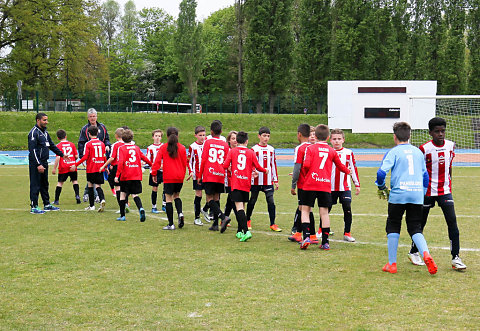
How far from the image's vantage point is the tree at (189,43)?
48.2 meters

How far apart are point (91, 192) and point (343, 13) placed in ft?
127

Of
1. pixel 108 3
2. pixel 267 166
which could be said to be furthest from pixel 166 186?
pixel 108 3

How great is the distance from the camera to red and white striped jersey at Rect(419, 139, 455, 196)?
21.9 feet

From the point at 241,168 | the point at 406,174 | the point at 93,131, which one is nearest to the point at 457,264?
the point at 406,174

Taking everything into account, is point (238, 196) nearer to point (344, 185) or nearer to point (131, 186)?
point (344, 185)

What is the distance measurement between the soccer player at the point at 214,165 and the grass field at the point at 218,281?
0.72m

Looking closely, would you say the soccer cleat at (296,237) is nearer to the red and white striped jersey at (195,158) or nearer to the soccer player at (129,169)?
the red and white striped jersey at (195,158)

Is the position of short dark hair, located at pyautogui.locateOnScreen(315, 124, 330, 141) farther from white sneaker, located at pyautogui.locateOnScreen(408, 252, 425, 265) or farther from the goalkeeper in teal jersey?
white sneaker, located at pyautogui.locateOnScreen(408, 252, 425, 265)

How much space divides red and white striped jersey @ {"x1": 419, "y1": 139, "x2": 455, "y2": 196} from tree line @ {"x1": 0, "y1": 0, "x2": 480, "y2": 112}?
39.7m

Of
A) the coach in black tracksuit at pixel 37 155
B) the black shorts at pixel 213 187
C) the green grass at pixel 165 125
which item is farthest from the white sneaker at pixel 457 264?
the green grass at pixel 165 125

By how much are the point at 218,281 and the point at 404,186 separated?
254 centimetres

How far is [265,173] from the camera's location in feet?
30.6

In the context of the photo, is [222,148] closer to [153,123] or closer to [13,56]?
[153,123]

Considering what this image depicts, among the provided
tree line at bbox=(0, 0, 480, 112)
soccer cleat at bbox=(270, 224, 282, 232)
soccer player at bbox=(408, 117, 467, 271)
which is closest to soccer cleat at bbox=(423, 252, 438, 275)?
soccer player at bbox=(408, 117, 467, 271)
